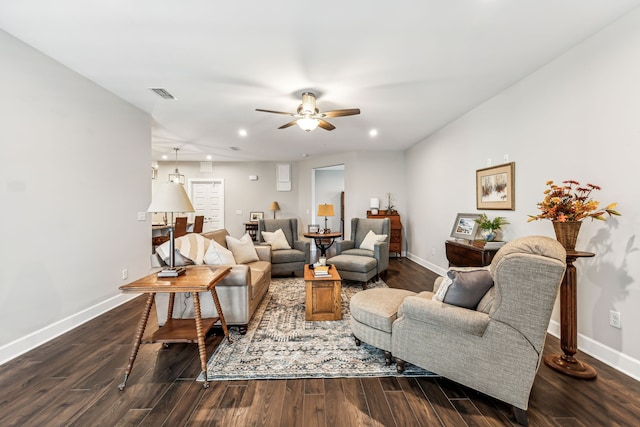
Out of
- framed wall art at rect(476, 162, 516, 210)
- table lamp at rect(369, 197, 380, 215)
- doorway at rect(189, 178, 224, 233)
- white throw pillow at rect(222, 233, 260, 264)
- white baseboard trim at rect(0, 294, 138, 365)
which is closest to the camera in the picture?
white baseboard trim at rect(0, 294, 138, 365)

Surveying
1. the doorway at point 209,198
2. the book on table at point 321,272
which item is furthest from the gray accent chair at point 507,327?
the doorway at point 209,198

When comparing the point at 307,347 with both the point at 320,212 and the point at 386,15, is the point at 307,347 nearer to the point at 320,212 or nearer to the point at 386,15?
the point at 386,15

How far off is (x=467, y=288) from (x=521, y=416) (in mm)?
725

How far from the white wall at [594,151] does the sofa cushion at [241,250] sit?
3.33m

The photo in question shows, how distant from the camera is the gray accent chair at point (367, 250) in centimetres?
436

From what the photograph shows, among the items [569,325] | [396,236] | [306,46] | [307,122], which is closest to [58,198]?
[307,122]

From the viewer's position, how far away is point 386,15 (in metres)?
1.98

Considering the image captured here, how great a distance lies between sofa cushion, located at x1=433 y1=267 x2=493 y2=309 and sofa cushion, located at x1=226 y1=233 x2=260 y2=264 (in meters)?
2.66

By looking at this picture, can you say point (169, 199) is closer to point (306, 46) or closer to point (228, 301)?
point (228, 301)

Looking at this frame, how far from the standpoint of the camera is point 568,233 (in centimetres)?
206

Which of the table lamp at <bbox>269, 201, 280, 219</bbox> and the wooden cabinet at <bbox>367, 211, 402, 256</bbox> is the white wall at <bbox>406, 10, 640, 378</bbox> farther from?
the table lamp at <bbox>269, 201, 280, 219</bbox>

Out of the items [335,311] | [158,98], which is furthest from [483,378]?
[158,98]

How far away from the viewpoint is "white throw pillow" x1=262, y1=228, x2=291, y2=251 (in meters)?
4.82

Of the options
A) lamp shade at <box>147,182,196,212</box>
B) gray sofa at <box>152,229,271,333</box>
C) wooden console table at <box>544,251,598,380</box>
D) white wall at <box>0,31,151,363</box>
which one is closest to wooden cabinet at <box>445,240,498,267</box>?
wooden console table at <box>544,251,598,380</box>
